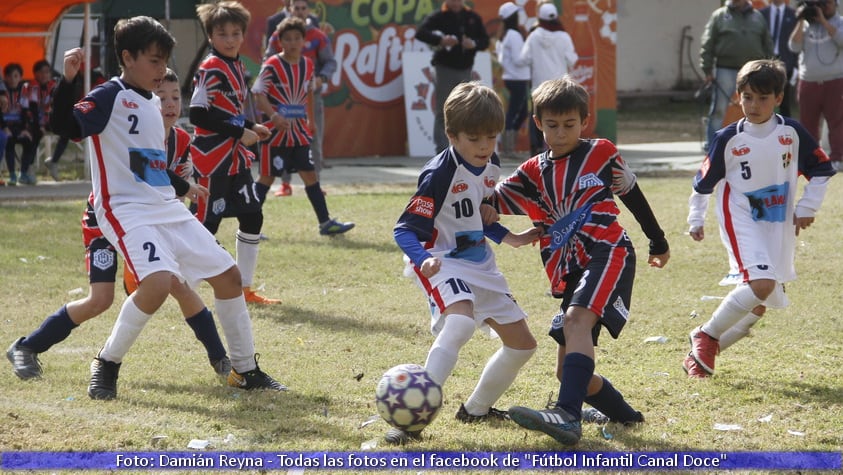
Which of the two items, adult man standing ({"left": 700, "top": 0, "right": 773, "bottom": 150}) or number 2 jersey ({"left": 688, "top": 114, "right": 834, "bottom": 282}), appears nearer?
number 2 jersey ({"left": 688, "top": 114, "right": 834, "bottom": 282})

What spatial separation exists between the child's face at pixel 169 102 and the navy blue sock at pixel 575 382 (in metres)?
2.90

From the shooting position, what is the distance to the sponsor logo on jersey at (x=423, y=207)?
4.57 metres

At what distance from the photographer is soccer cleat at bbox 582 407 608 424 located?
4.88 meters

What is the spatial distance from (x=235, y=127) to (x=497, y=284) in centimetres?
311

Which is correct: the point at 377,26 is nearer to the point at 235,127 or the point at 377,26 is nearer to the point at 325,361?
the point at 235,127

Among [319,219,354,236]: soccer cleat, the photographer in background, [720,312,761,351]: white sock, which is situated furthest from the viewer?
the photographer in background

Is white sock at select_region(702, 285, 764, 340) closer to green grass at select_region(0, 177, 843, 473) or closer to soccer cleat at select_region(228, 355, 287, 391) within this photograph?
green grass at select_region(0, 177, 843, 473)

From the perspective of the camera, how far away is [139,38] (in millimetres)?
5105

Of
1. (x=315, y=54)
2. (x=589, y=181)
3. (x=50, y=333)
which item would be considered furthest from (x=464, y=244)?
(x=315, y=54)

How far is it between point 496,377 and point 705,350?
1.44m

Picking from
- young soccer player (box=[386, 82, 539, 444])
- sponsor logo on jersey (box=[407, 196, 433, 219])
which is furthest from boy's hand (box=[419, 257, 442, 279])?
sponsor logo on jersey (box=[407, 196, 433, 219])

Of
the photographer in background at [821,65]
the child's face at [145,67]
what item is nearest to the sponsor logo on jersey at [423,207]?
the child's face at [145,67]

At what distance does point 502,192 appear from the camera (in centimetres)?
490

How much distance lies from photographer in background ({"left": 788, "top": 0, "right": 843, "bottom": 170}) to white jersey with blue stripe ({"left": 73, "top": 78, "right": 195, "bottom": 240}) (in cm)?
1051
